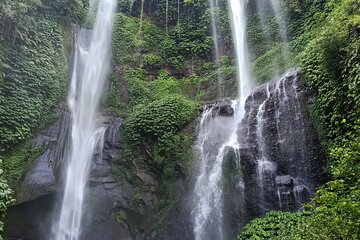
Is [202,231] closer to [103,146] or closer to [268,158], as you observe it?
[268,158]

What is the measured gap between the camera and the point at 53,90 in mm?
14070

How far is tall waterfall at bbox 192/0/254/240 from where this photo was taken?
11.5 metres

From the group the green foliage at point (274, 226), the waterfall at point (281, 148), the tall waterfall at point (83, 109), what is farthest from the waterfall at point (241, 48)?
the tall waterfall at point (83, 109)

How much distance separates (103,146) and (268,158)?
643cm

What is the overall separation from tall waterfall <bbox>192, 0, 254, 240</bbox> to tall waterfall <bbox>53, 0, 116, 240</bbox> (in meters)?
4.22

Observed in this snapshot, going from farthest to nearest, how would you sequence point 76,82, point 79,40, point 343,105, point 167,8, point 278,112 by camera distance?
point 167,8 < point 79,40 < point 76,82 < point 278,112 < point 343,105

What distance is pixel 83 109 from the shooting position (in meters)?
15.4

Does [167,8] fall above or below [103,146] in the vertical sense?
above

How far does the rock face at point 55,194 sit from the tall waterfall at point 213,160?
267cm

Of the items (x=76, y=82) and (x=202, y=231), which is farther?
(x=76, y=82)

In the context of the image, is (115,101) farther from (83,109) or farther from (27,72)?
(27,72)

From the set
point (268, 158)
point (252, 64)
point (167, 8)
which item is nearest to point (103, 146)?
point (268, 158)

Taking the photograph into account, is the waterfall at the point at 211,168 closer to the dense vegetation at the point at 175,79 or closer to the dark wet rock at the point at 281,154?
the dark wet rock at the point at 281,154

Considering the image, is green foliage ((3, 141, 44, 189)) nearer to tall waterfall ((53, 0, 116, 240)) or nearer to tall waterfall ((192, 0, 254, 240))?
tall waterfall ((53, 0, 116, 240))
